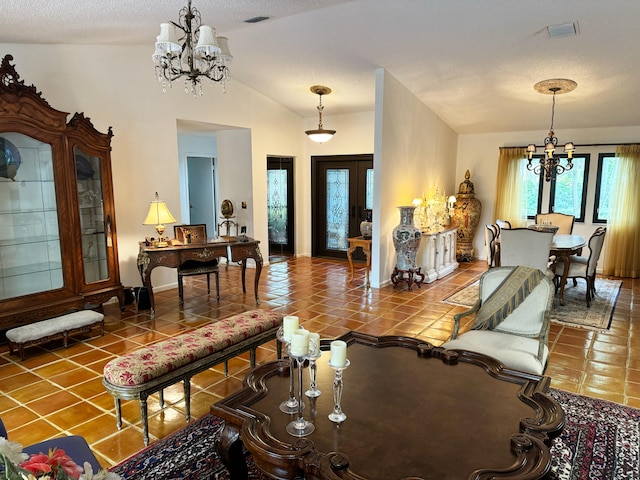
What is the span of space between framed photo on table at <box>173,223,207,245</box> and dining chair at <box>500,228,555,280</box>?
12.2 feet

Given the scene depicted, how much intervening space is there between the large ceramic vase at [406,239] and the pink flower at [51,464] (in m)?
5.39

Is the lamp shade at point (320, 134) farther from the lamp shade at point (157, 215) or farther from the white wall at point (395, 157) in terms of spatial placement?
the lamp shade at point (157, 215)

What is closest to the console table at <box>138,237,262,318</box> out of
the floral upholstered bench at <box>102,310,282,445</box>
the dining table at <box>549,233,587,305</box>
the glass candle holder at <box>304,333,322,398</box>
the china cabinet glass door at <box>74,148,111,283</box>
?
the china cabinet glass door at <box>74,148,111,283</box>

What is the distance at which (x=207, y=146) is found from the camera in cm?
879

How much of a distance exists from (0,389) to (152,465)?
5.67ft

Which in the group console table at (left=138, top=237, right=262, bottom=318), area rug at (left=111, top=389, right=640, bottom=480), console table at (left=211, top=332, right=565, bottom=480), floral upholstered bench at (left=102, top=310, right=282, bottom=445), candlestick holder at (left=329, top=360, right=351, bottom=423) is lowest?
area rug at (left=111, top=389, right=640, bottom=480)

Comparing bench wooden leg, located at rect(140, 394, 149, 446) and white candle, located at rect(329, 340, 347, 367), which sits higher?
white candle, located at rect(329, 340, 347, 367)

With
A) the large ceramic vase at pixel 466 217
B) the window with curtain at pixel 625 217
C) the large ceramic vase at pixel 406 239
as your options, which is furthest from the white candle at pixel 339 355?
the window with curtain at pixel 625 217

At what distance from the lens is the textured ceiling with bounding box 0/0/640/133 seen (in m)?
3.81

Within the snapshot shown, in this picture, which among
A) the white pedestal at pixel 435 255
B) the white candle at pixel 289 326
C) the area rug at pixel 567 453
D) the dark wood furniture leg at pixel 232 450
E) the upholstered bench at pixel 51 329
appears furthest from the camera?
the white pedestal at pixel 435 255

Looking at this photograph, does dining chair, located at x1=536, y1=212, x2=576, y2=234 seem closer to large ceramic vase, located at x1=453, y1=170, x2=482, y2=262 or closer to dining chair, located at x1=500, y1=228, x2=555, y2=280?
large ceramic vase, located at x1=453, y1=170, x2=482, y2=262

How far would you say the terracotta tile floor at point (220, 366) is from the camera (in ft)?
8.98

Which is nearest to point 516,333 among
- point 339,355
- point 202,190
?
point 339,355

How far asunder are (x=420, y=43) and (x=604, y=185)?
181 inches
